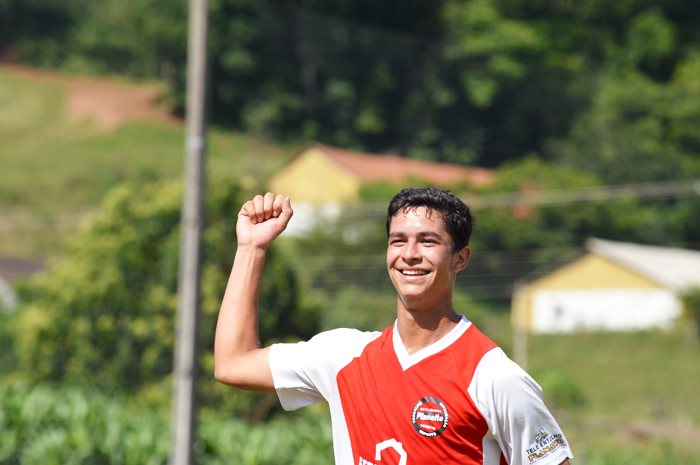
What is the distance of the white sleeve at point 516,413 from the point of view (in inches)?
97.3

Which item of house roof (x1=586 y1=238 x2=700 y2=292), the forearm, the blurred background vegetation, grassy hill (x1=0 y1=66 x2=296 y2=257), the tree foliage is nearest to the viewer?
the forearm

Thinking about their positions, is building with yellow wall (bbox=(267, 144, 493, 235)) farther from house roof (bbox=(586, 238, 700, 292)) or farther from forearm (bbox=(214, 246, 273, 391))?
forearm (bbox=(214, 246, 273, 391))

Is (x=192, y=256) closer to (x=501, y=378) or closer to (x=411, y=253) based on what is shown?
(x=411, y=253)

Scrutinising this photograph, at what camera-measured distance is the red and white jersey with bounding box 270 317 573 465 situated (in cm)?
249

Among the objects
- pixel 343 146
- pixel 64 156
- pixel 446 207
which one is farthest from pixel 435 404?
pixel 64 156

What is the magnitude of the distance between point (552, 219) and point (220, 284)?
1474 inches

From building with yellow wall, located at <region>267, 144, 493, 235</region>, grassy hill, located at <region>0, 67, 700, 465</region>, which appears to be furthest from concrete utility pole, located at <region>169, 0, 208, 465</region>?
building with yellow wall, located at <region>267, 144, 493, 235</region>

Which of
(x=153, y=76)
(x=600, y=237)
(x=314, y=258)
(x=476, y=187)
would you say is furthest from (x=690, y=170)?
(x=153, y=76)

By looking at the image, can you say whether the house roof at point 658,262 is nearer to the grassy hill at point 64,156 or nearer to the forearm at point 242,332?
the grassy hill at point 64,156

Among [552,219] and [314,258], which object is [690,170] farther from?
[314,258]

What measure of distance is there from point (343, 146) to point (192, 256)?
5362 cm

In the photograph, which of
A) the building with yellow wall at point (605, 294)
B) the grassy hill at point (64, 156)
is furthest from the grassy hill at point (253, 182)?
the building with yellow wall at point (605, 294)

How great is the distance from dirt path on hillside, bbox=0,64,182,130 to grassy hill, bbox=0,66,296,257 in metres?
0.18

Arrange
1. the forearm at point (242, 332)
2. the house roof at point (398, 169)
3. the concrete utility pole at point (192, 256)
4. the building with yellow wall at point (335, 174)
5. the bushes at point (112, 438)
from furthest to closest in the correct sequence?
the building with yellow wall at point (335, 174) < the house roof at point (398, 169) < the concrete utility pole at point (192, 256) < the bushes at point (112, 438) < the forearm at point (242, 332)
